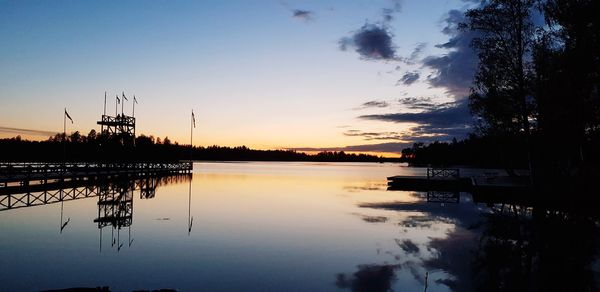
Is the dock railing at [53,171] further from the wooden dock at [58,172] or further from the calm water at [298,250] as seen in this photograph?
the calm water at [298,250]

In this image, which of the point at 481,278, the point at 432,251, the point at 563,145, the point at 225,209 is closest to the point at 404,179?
the point at 563,145

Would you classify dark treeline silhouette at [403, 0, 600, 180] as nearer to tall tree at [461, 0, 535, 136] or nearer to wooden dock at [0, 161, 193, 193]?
tall tree at [461, 0, 535, 136]

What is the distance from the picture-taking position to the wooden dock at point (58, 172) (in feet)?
130

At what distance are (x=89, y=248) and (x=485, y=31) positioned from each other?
3089 cm

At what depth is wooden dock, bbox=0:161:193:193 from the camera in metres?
39.7

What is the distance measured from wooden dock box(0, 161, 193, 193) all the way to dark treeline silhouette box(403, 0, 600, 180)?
1697 inches

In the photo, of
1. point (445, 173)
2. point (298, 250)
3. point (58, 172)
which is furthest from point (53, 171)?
point (445, 173)

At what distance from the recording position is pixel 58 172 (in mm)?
50094

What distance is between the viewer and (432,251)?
17.0 meters

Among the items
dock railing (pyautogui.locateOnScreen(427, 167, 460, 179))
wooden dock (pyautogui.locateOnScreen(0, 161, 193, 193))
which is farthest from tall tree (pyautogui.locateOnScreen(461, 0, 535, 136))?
wooden dock (pyautogui.locateOnScreen(0, 161, 193, 193))

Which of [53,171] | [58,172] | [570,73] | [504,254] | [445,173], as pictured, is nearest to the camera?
[504,254]

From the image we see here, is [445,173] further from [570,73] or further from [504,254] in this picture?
[504,254]

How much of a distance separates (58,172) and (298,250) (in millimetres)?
44473

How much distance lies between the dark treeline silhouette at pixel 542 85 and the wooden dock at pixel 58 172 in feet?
141
